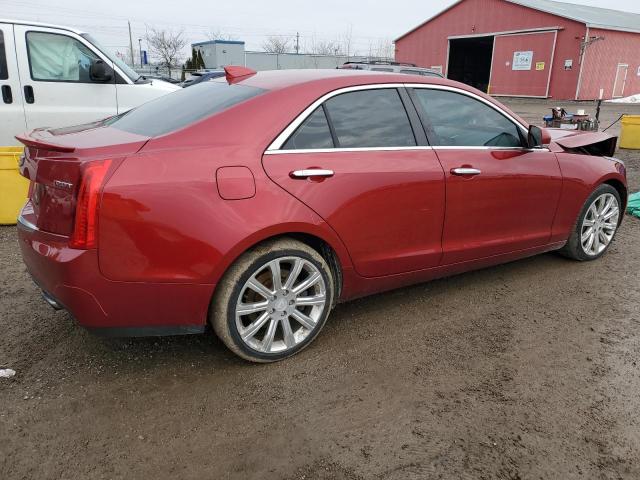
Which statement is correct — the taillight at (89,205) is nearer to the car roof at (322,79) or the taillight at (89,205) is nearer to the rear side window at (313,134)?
the rear side window at (313,134)

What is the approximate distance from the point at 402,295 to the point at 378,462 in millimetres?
1854

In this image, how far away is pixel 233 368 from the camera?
2.98 metres

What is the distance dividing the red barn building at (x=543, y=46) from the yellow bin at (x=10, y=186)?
29815 millimetres

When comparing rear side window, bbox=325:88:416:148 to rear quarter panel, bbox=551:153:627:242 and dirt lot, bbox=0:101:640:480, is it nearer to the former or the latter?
dirt lot, bbox=0:101:640:480

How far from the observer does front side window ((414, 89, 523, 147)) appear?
3488 millimetres

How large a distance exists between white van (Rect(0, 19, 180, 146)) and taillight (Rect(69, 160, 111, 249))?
172 inches

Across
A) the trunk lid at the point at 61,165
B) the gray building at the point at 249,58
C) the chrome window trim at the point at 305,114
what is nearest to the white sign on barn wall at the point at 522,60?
the gray building at the point at 249,58

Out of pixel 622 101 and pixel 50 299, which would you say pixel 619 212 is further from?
pixel 622 101

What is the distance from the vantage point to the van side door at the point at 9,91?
5965 mm

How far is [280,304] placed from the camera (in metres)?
Result: 2.95

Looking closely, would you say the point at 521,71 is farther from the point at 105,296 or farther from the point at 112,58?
the point at 105,296

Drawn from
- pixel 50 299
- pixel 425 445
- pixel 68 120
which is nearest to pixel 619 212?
pixel 425 445

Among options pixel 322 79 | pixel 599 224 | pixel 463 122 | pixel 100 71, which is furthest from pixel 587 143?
pixel 100 71

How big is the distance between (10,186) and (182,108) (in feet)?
10.9
